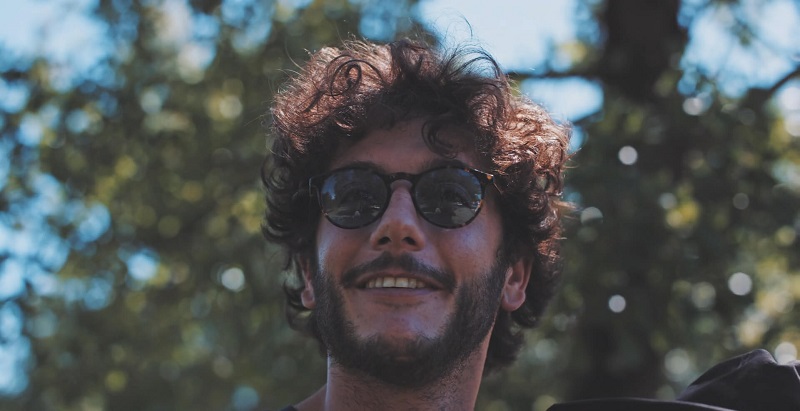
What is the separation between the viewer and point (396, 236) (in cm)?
255

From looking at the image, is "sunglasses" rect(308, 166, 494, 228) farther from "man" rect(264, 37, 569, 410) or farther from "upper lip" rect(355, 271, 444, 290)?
"upper lip" rect(355, 271, 444, 290)

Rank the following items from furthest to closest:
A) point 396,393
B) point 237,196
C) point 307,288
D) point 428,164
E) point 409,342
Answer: point 237,196 → point 307,288 → point 428,164 → point 396,393 → point 409,342

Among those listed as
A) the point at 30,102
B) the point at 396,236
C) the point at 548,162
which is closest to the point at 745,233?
the point at 548,162

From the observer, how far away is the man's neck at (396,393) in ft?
8.45

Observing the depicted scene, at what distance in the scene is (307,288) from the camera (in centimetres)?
293

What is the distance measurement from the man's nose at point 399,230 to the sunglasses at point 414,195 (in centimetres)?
2

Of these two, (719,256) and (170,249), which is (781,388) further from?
(170,249)

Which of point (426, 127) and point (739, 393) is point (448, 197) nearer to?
point (426, 127)

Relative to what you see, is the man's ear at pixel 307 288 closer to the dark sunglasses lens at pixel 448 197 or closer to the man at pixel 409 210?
the man at pixel 409 210

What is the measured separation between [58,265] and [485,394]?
10.3 ft

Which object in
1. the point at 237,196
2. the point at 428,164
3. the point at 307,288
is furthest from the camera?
the point at 237,196

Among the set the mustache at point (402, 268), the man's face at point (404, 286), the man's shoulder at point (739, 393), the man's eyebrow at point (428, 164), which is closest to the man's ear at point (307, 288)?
the man's face at point (404, 286)

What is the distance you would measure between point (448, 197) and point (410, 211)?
0.11m

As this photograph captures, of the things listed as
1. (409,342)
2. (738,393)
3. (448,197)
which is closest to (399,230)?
(448,197)
